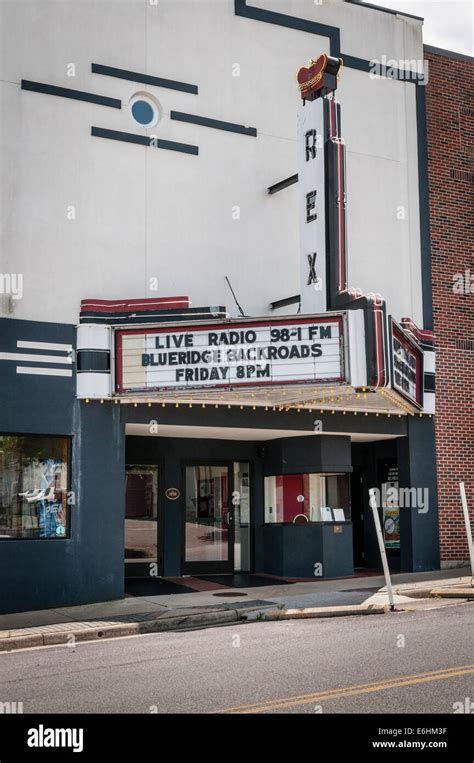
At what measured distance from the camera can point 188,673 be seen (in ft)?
28.2

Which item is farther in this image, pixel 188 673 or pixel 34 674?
A: pixel 34 674

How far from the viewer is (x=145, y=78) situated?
16.3m

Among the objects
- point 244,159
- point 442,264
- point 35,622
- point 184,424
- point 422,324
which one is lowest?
point 35,622

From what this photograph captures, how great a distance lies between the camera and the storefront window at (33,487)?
1438cm

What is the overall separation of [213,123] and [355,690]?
40.8 ft

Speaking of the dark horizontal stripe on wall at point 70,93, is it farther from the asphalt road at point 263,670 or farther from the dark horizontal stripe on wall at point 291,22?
the asphalt road at point 263,670

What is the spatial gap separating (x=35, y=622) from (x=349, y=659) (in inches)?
224

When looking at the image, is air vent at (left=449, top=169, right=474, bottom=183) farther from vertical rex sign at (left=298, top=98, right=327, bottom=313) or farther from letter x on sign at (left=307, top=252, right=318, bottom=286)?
letter x on sign at (left=307, top=252, right=318, bottom=286)

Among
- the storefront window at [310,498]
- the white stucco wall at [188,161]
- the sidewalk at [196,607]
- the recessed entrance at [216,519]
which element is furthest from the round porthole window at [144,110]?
the sidewalk at [196,607]

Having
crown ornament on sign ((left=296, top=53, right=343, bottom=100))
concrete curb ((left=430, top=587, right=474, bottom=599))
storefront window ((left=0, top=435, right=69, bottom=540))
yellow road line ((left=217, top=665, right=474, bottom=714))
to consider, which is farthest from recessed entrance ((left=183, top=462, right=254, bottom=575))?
yellow road line ((left=217, top=665, right=474, bottom=714))

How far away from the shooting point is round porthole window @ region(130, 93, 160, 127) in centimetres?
1627
